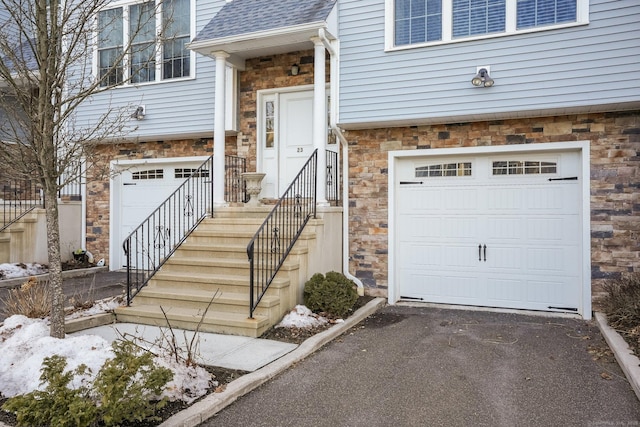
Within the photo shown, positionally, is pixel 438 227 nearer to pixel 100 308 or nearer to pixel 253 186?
pixel 253 186

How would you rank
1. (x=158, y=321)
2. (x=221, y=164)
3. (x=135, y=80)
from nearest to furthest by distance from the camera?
1. (x=158, y=321)
2. (x=221, y=164)
3. (x=135, y=80)

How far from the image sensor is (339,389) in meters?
4.03

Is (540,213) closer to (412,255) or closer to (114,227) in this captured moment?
(412,255)

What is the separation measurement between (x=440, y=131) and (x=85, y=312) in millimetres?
5590

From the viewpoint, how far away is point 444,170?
24.8ft

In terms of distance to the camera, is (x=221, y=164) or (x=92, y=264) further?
(x=92, y=264)

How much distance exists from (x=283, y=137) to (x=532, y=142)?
4149 millimetres

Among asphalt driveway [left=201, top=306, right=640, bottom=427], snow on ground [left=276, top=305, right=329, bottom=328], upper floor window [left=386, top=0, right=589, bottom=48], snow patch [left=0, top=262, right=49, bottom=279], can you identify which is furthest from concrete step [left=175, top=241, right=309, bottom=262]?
snow patch [left=0, top=262, right=49, bottom=279]

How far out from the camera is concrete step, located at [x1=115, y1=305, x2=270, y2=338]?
537cm

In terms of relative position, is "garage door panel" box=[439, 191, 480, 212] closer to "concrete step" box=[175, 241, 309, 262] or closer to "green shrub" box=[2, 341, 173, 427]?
"concrete step" box=[175, 241, 309, 262]

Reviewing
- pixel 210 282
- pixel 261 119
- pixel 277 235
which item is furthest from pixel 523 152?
pixel 210 282

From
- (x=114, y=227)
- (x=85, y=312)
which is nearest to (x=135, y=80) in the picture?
(x=114, y=227)

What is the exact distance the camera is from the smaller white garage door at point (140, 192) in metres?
9.88

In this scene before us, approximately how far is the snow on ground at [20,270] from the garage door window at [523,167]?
8409 mm
